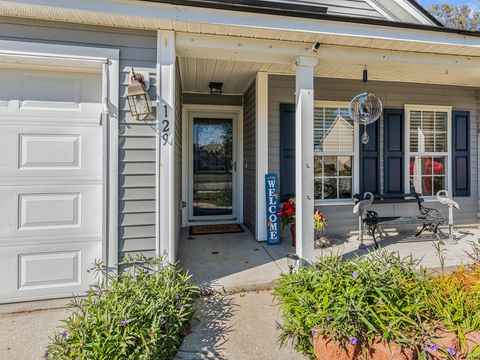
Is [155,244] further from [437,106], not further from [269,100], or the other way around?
[437,106]

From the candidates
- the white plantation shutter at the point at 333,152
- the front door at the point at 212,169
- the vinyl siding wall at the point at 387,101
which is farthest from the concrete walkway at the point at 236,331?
the front door at the point at 212,169

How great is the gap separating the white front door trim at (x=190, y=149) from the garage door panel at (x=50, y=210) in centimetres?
256

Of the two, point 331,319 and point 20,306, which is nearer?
point 331,319

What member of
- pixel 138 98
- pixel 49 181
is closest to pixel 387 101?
pixel 138 98

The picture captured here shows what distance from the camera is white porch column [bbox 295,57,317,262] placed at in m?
2.88

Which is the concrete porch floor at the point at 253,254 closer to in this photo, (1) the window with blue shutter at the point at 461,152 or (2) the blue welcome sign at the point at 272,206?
(2) the blue welcome sign at the point at 272,206

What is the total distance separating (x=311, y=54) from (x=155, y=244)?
8.10 ft

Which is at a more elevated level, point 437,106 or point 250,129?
point 437,106

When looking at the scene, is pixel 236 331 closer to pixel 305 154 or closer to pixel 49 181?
pixel 305 154

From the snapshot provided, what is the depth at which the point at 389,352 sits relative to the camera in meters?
1.50

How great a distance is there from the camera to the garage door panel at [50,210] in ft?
7.96

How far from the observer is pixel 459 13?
15.0 metres

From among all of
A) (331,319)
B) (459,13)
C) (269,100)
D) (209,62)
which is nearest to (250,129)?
(269,100)

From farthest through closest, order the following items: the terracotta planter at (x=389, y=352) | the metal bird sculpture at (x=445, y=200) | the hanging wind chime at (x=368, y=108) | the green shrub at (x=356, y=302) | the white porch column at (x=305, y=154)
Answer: the metal bird sculpture at (x=445, y=200), the hanging wind chime at (x=368, y=108), the white porch column at (x=305, y=154), the green shrub at (x=356, y=302), the terracotta planter at (x=389, y=352)
